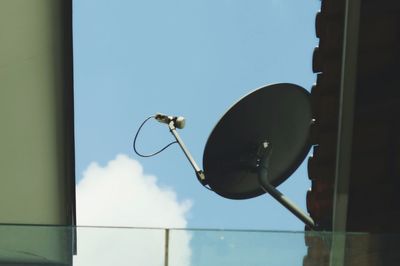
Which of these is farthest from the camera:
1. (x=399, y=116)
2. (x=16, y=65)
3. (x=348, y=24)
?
(x=399, y=116)

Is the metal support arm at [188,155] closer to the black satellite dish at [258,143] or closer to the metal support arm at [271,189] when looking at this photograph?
the black satellite dish at [258,143]

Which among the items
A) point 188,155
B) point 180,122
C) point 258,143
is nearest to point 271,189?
point 258,143

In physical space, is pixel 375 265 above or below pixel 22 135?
below

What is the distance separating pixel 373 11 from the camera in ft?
16.4

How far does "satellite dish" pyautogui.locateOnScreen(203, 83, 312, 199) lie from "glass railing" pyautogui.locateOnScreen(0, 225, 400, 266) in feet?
4.50

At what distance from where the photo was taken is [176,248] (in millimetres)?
3363

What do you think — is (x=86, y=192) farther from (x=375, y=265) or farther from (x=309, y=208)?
(x=375, y=265)

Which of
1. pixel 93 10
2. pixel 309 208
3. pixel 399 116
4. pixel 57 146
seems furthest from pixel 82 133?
pixel 399 116

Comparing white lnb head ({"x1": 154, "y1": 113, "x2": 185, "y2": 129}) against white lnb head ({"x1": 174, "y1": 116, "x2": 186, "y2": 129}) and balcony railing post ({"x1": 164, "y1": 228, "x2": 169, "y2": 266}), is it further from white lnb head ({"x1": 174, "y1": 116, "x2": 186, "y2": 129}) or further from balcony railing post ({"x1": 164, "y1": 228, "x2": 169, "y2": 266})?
balcony railing post ({"x1": 164, "y1": 228, "x2": 169, "y2": 266})

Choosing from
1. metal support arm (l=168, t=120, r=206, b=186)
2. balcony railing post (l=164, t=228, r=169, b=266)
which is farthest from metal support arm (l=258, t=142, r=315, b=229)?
balcony railing post (l=164, t=228, r=169, b=266)

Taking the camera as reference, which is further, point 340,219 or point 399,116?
point 399,116

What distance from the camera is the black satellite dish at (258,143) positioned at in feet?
15.6

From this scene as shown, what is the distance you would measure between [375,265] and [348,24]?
2196 millimetres

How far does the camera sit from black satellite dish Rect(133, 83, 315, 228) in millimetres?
4742
